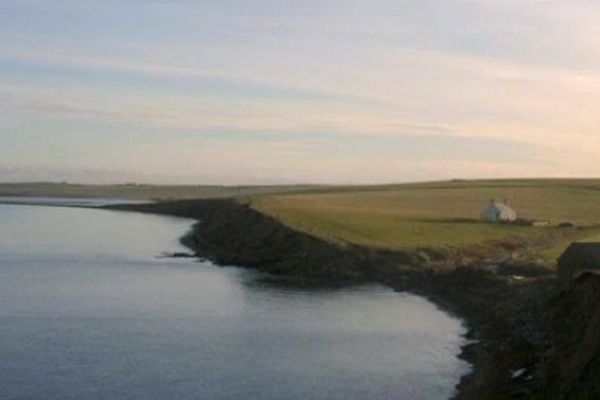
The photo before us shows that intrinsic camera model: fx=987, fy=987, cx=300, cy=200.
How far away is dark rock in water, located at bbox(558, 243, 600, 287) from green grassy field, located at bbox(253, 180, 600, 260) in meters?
19.6

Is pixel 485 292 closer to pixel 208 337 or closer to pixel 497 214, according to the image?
pixel 208 337

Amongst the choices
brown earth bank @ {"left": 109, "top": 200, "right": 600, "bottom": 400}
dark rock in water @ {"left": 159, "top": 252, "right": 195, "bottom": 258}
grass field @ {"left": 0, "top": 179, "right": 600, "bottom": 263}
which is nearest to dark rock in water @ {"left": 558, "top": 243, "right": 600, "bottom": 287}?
brown earth bank @ {"left": 109, "top": 200, "right": 600, "bottom": 400}

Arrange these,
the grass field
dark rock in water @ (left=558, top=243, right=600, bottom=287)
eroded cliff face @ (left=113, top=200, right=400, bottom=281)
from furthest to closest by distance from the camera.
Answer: the grass field, eroded cliff face @ (left=113, top=200, right=400, bottom=281), dark rock in water @ (left=558, top=243, right=600, bottom=287)

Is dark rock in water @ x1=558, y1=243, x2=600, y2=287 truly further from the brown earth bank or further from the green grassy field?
the green grassy field

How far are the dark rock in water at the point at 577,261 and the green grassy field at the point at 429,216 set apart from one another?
19562 millimetres

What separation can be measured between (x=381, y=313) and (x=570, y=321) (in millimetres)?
18297

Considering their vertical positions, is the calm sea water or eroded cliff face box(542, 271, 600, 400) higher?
eroded cliff face box(542, 271, 600, 400)

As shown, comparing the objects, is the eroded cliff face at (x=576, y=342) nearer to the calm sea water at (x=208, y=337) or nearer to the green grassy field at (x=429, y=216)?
the calm sea water at (x=208, y=337)

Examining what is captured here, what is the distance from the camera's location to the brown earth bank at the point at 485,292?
3066 cm

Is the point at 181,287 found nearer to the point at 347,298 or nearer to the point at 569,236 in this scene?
the point at 347,298

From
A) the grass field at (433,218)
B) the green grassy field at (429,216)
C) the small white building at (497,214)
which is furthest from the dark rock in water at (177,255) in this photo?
the small white building at (497,214)

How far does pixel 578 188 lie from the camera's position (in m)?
155

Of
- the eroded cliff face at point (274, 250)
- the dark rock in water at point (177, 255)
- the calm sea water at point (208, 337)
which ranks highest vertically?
the eroded cliff face at point (274, 250)

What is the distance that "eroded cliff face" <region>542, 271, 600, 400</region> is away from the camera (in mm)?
25469
